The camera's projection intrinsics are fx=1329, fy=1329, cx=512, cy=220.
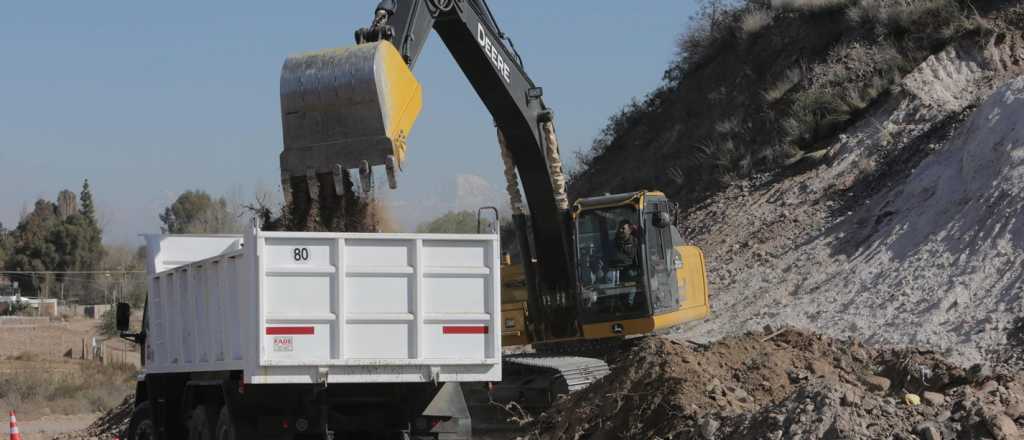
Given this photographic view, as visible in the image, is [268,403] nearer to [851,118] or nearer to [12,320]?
[851,118]

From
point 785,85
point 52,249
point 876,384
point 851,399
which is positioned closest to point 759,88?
point 785,85

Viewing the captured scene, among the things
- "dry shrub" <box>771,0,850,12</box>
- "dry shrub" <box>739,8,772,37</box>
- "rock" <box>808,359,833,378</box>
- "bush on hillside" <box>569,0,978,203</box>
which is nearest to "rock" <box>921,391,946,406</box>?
"rock" <box>808,359,833,378</box>

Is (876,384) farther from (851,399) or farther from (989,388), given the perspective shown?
(851,399)

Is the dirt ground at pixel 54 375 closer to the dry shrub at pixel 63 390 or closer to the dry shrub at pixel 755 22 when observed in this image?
the dry shrub at pixel 63 390

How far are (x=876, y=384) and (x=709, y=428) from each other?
297cm

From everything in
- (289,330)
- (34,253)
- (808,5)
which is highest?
(808,5)

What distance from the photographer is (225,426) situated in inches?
468

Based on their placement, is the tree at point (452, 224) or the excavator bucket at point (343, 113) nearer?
the excavator bucket at point (343, 113)

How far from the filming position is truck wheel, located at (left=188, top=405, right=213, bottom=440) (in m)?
12.5

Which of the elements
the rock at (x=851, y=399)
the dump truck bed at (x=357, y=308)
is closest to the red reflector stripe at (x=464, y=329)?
the dump truck bed at (x=357, y=308)

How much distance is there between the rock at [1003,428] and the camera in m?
9.30

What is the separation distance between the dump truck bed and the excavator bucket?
43.9 inches

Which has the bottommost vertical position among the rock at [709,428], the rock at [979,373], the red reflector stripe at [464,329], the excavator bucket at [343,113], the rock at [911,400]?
the rock at [709,428]

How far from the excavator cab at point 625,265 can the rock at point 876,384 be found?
12.4 feet
